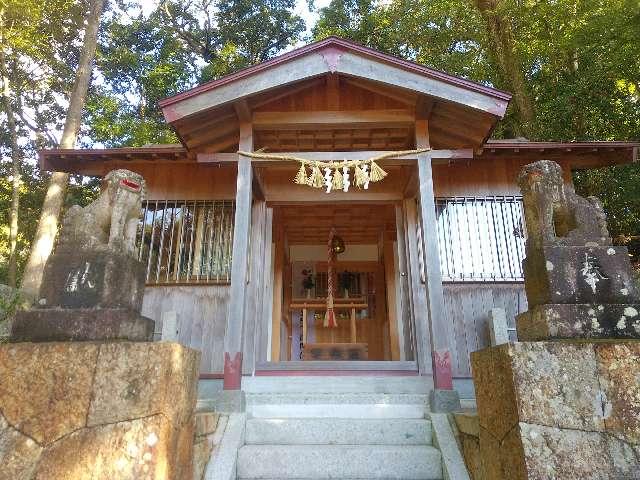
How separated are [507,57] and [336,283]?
25.7 ft

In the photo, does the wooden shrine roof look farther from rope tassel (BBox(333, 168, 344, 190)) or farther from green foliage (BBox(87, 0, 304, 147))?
green foliage (BBox(87, 0, 304, 147))

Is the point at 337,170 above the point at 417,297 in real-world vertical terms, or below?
above

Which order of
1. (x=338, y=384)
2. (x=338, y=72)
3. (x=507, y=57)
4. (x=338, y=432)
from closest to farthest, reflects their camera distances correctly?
(x=338, y=432) < (x=338, y=384) < (x=338, y=72) < (x=507, y=57)

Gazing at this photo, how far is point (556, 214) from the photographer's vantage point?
319 cm

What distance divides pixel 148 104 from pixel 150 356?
15.2 metres

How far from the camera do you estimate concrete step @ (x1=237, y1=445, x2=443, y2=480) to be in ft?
11.7

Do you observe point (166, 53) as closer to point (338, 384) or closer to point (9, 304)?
point (9, 304)

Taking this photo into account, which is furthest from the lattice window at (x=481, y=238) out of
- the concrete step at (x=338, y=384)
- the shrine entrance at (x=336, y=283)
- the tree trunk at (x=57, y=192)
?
the tree trunk at (x=57, y=192)

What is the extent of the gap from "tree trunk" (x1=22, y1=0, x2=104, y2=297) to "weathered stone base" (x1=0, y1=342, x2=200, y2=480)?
6.47 meters

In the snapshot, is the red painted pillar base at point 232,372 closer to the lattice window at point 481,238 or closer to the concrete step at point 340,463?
the concrete step at point 340,463

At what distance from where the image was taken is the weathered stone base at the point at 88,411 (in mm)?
2535

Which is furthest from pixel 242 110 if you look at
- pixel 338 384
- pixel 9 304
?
pixel 9 304

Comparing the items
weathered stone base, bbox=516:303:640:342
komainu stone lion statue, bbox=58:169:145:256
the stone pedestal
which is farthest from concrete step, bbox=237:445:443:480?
komainu stone lion statue, bbox=58:169:145:256

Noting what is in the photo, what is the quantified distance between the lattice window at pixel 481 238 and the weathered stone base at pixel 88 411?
181 inches
